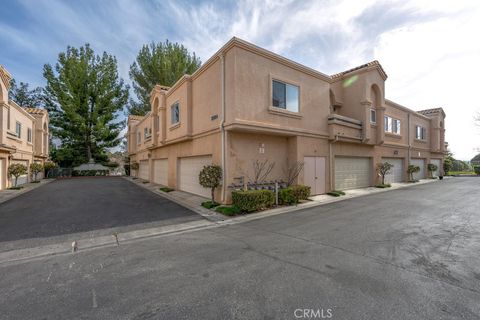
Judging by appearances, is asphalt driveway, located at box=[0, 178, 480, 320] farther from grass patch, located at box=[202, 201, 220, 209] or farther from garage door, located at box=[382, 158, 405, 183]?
garage door, located at box=[382, 158, 405, 183]

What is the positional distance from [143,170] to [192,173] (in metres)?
14.3

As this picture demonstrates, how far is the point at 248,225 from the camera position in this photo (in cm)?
707

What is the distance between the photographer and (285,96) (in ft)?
35.6

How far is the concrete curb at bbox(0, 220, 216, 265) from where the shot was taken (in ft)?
15.6

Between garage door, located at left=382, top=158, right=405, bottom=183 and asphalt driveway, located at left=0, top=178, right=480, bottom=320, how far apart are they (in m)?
13.7

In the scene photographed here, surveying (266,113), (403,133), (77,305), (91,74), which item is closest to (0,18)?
(266,113)

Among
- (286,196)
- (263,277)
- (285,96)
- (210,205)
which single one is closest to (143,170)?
(210,205)

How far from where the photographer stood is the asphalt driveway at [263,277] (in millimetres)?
2865

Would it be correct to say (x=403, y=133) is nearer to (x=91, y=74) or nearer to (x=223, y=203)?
(x=223, y=203)

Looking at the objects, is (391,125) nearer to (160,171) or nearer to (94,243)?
(160,171)

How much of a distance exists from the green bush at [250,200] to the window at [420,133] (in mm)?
21968

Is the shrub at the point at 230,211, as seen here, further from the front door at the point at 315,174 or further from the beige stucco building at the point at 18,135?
the beige stucco building at the point at 18,135

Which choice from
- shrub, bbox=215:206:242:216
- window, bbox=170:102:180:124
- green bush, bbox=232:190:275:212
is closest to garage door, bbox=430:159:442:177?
green bush, bbox=232:190:275:212

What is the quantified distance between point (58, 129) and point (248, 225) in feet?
113
